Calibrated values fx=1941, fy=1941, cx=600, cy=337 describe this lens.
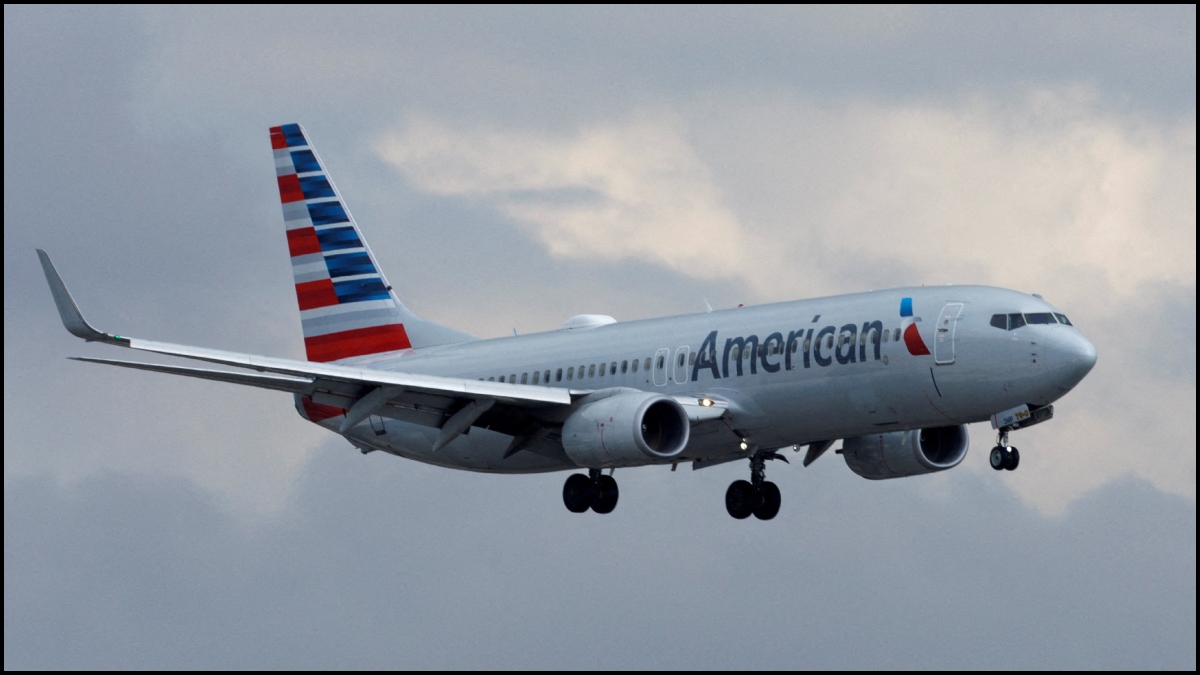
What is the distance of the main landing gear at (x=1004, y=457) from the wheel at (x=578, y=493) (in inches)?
484

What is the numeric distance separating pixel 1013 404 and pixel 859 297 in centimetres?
522

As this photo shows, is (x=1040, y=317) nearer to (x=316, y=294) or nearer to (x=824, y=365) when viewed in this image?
(x=824, y=365)

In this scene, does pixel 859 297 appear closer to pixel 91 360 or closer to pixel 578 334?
pixel 578 334

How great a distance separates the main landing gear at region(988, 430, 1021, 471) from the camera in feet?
150

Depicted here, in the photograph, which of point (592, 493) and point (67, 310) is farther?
point (592, 493)

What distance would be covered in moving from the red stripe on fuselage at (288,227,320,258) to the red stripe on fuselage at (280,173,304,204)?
3.97 ft

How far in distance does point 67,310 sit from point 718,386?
16.5m

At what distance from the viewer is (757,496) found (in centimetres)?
5506

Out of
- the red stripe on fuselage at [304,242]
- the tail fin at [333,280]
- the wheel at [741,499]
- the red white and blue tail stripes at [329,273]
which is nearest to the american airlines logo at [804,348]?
the wheel at [741,499]

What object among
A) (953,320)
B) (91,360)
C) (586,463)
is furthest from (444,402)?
(953,320)

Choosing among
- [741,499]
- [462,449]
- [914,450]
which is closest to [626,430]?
[741,499]

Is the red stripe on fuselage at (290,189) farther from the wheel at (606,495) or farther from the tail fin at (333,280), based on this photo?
the wheel at (606,495)

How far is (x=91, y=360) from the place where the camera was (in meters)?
45.2

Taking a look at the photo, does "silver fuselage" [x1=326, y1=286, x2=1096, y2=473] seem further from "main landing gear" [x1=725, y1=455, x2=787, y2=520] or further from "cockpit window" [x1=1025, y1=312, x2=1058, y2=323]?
"main landing gear" [x1=725, y1=455, x2=787, y2=520]
